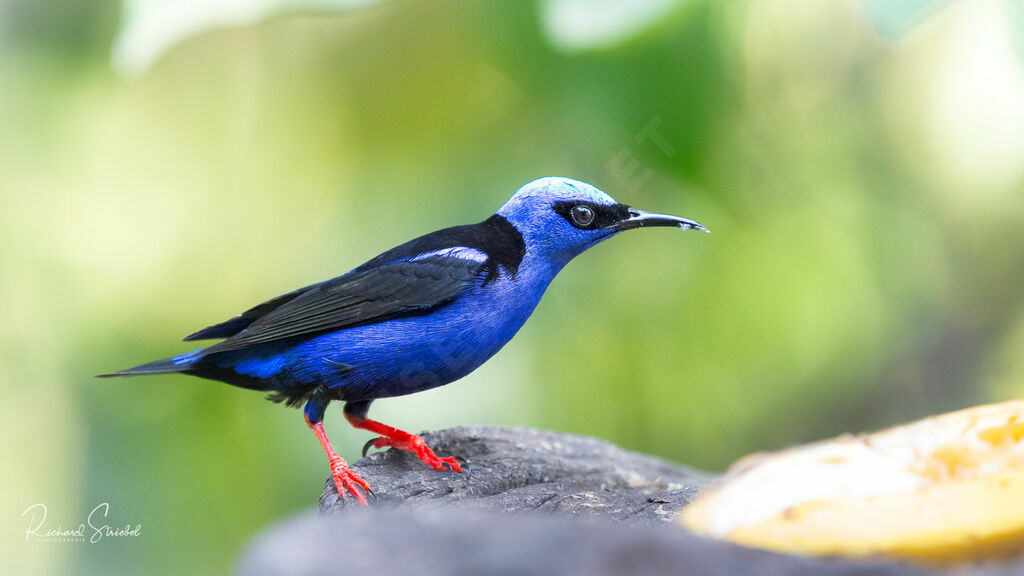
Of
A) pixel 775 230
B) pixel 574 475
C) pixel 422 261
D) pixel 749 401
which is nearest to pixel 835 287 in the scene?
pixel 775 230

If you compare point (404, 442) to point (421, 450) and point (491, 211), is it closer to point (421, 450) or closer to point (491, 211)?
point (421, 450)

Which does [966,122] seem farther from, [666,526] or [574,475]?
[666,526]

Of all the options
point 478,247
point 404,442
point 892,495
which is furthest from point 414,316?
point 892,495

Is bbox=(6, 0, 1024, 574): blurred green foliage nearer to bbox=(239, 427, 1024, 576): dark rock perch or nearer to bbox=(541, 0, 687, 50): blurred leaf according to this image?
bbox=(541, 0, 687, 50): blurred leaf

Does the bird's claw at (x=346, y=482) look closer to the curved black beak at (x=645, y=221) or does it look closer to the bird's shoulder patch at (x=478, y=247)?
the bird's shoulder patch at (x=478, y=247)

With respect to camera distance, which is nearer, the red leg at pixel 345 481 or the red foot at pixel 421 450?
the red leg at pixel 345 481

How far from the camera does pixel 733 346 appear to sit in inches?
197

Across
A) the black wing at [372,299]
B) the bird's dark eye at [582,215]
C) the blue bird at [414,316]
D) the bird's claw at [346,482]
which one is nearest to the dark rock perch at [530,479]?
the bird's claw at [346,482]

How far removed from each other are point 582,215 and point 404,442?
3.40 feet

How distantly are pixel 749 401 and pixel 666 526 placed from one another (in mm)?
2863

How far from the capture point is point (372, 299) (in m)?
3.12

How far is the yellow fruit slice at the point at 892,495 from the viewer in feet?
4.68

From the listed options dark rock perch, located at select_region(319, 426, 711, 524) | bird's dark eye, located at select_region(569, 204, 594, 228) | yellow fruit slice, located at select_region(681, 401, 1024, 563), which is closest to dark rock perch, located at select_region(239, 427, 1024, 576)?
yellow fruit slice, located at select_region(681, 401, 1024, 563)

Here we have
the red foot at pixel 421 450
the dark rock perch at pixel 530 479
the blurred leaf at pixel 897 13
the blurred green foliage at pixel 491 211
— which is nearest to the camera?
the dark rock perch at pixel 530 479
